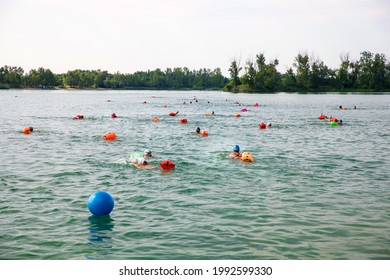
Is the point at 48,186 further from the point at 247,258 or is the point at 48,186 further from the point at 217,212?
the point at 247,258

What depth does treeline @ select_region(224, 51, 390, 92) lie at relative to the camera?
573ft

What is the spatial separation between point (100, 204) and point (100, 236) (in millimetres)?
1657

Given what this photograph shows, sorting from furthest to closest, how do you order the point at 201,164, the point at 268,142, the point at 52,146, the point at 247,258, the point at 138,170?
the point at 268,142
the point at 52,146
the point at 201,164
the point at 138,170
the point at 247,258

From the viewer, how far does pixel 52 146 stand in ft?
97.8

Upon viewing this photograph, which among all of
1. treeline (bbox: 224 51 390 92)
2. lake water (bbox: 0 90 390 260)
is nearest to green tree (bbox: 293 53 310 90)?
treeline (bbox: 224 51 390 92)

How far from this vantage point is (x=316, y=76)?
184 meters

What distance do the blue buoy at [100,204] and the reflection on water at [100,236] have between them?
20cm

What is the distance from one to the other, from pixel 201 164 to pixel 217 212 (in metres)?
8.72

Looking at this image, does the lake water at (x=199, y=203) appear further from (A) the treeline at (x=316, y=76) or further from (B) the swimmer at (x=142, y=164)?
(A) the treeline at (x=316, y=76)

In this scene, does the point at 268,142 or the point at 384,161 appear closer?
the point at 384,161

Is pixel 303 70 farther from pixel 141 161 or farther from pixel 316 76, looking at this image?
pixel 141 161

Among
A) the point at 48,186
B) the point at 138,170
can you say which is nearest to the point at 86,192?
the point at 48,186

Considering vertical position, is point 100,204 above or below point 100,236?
above

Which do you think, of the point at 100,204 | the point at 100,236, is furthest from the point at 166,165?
the point at 100,236
